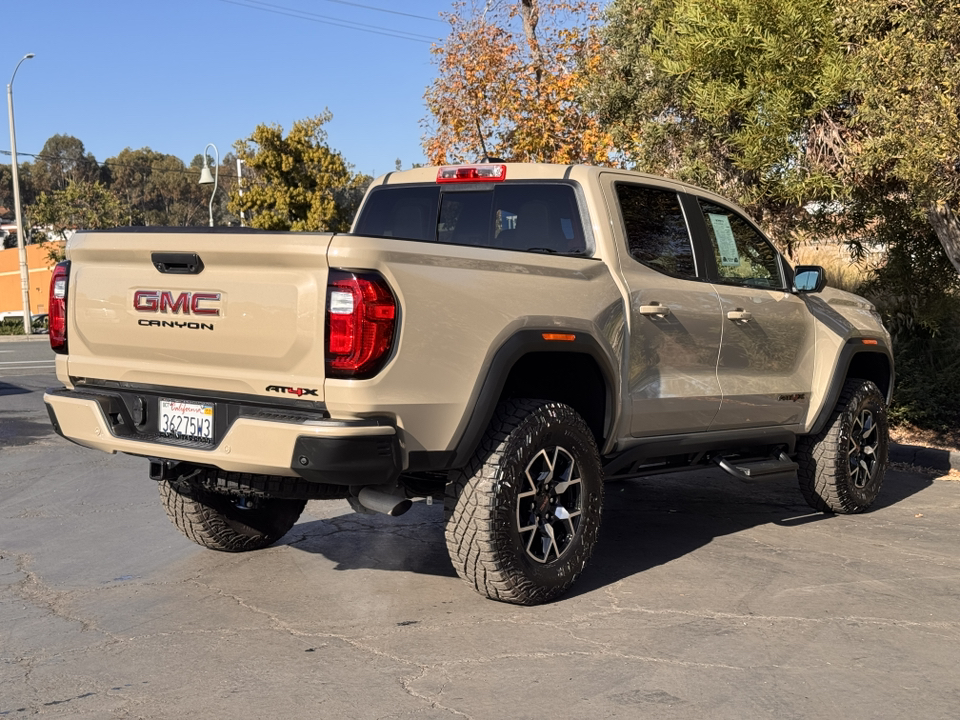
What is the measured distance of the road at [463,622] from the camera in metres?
3.89

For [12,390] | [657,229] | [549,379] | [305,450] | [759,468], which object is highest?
[657,229]

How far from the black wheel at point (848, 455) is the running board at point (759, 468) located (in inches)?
16.3

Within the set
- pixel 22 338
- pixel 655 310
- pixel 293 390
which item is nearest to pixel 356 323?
pixel 293 390

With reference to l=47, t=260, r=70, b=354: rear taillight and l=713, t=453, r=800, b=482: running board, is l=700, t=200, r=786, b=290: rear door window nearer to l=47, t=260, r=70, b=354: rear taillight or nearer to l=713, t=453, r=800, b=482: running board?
l=713, t=453, r=800, b=482: running board

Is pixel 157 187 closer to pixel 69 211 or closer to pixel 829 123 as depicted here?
pixel 69 211

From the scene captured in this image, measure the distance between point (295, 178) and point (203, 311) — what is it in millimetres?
36131

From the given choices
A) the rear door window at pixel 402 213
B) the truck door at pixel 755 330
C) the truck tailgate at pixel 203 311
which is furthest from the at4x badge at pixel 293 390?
the truck door at pixel 755 330

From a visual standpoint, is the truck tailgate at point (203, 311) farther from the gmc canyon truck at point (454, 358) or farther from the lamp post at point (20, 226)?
the lamp post at point (20, 226)

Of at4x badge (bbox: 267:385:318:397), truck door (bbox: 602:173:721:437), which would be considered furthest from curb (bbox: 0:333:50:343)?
at4x badge (bbox: 267:385:318:397)

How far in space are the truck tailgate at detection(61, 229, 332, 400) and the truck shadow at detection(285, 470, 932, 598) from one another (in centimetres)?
156

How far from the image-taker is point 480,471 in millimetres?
4840

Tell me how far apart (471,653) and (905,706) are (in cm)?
156

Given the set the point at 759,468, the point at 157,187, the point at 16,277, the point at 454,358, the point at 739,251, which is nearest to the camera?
the point at 454,358

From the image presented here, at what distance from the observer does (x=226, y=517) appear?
5891 mm
